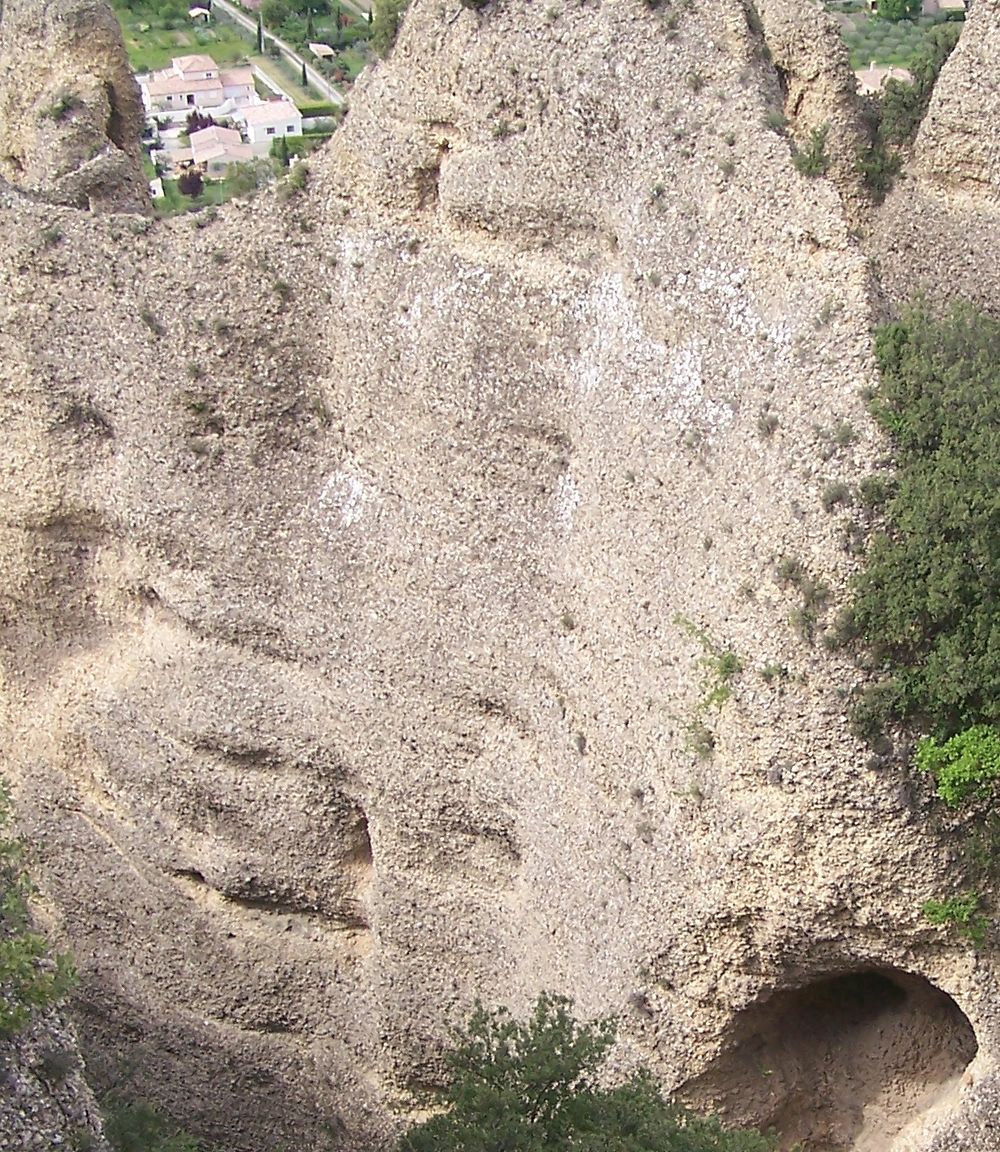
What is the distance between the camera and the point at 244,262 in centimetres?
2548

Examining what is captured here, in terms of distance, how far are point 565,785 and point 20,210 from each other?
44.5ft

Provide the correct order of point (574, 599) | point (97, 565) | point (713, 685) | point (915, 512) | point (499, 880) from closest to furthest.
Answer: point (915, 512) → point (713, 685) → point (574, 599) → point (499, 880) → point (97, 565)

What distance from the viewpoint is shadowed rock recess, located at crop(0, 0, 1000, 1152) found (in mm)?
20188

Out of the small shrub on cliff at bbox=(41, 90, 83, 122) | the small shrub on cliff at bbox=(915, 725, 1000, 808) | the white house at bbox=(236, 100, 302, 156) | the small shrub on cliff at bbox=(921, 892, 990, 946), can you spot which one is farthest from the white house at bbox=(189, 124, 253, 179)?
the small shrub on cliff at bbox=(921, 892, 990, 946)

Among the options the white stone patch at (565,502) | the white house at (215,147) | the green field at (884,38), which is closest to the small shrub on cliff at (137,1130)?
the white stone patch at (565,502)

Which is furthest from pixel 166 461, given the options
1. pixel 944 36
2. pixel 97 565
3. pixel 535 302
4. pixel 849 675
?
pixel 944 36

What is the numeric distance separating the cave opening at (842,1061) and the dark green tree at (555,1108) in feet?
3.40

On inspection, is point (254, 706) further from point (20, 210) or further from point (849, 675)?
point (849, 675)

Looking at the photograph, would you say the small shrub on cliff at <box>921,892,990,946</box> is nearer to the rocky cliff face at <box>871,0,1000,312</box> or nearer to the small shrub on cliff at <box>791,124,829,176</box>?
the rocky cliff face at <box>871,0,1000,312</box>

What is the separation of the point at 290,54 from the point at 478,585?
61.8 m

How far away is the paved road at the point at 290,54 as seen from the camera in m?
73.8

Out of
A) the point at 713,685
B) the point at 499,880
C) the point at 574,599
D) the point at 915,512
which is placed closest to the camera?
the point at 915,512

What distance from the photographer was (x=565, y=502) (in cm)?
2336

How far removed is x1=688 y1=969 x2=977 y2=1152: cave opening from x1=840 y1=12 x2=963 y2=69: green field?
39.8 meters
